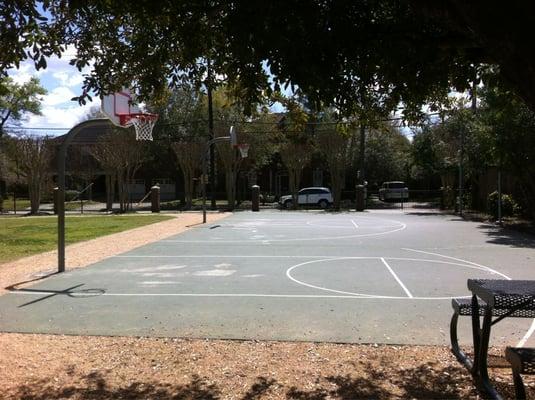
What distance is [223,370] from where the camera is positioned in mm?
5590

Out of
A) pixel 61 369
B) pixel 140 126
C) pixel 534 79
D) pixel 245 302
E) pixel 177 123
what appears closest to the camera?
pixel 534 79

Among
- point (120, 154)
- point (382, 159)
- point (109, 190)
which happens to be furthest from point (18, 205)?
point (382, 159)

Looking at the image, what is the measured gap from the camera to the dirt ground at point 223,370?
16.3 ft

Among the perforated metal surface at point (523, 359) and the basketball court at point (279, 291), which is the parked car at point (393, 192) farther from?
the perforated metal surface at point (523, 359)

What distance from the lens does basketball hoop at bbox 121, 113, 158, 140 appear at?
535 inches

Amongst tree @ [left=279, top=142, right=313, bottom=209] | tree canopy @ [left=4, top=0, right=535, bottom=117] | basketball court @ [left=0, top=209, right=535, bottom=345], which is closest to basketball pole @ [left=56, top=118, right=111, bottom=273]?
basketball court @ [left=0, top=209, right=535, bottom=345]

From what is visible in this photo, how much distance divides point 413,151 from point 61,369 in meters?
38.5

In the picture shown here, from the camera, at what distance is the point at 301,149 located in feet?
128

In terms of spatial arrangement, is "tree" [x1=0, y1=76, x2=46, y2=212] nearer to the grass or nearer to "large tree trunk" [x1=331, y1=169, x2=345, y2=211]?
the grass

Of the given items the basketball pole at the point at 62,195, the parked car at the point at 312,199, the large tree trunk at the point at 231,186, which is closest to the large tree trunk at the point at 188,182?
the large tree trunk at the point at 231,186

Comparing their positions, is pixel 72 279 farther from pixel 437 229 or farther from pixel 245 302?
pixel 437 229

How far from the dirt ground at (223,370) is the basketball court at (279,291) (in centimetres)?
46

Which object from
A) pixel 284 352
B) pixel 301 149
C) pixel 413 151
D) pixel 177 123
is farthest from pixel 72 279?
pixel 177 123

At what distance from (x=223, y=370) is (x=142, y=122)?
36.9ft
